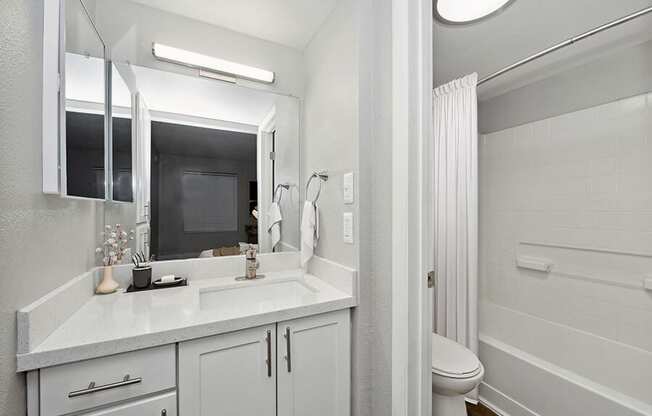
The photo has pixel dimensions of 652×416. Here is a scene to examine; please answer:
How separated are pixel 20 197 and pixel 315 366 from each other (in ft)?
3.59

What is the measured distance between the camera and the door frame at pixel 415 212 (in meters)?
0.99

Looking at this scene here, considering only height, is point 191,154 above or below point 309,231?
above

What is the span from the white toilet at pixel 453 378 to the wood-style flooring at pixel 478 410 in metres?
0.54

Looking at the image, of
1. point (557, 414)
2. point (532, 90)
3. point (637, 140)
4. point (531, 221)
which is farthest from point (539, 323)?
point (532, 90)

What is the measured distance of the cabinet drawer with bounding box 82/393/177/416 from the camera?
750 millimetres

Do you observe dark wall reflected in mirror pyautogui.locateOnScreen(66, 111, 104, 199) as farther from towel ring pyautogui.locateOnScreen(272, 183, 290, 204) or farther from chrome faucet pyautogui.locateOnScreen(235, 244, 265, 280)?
towel ring pyautogui.locateOnScreen(272, 183, 290, 204)

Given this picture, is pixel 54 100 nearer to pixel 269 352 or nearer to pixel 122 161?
pixel 122 161

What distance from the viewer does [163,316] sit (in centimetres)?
91

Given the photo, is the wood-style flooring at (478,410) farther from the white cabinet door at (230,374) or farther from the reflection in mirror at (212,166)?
the reflection in mirror at (212,166)

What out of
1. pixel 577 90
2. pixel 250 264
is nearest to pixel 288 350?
pixel 250 264

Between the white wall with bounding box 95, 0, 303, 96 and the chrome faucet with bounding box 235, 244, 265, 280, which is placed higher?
the white wall with bounding box 95, 0, 303, 96

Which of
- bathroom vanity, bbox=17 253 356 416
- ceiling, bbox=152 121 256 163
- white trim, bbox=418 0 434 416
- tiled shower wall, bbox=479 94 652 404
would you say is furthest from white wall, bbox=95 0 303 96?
tiled shower wall, bbox=479 94 652 404

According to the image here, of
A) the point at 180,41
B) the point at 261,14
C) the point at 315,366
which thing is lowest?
the point at 315,366

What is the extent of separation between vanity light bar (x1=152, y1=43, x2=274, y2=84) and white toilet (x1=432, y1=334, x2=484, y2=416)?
6.24 ft
